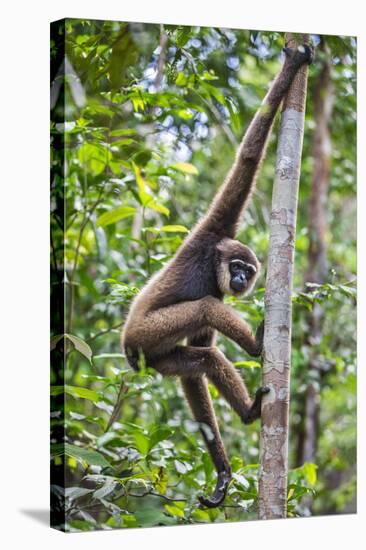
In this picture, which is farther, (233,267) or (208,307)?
(233,267)

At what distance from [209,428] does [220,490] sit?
42 centimetres

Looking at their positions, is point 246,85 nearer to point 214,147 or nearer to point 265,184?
point 214,147

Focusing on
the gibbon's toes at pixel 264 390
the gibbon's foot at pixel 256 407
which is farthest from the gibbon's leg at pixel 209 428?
the gibbon's toes at pixel 264 390

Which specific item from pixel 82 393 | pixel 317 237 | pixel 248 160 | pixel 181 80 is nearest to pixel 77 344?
pixel 82 393

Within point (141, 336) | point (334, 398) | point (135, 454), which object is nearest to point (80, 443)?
point (135, 454)

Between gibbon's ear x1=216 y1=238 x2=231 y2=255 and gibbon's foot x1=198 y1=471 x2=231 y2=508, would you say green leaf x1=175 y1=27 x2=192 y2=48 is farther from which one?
gibbon's foot x1=198 y1=471 x2=231 y2=508

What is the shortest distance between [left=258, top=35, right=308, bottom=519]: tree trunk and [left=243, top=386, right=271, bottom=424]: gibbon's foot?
4 centimetres

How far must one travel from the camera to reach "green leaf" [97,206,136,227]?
20.9ft

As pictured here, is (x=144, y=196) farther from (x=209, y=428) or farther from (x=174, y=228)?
(x=209, y=428)

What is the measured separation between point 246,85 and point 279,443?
2.58 meters

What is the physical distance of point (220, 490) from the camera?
20.2ft

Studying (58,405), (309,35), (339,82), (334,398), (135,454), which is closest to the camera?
(58,405)

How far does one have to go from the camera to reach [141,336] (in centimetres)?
603

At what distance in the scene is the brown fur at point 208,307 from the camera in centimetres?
599
